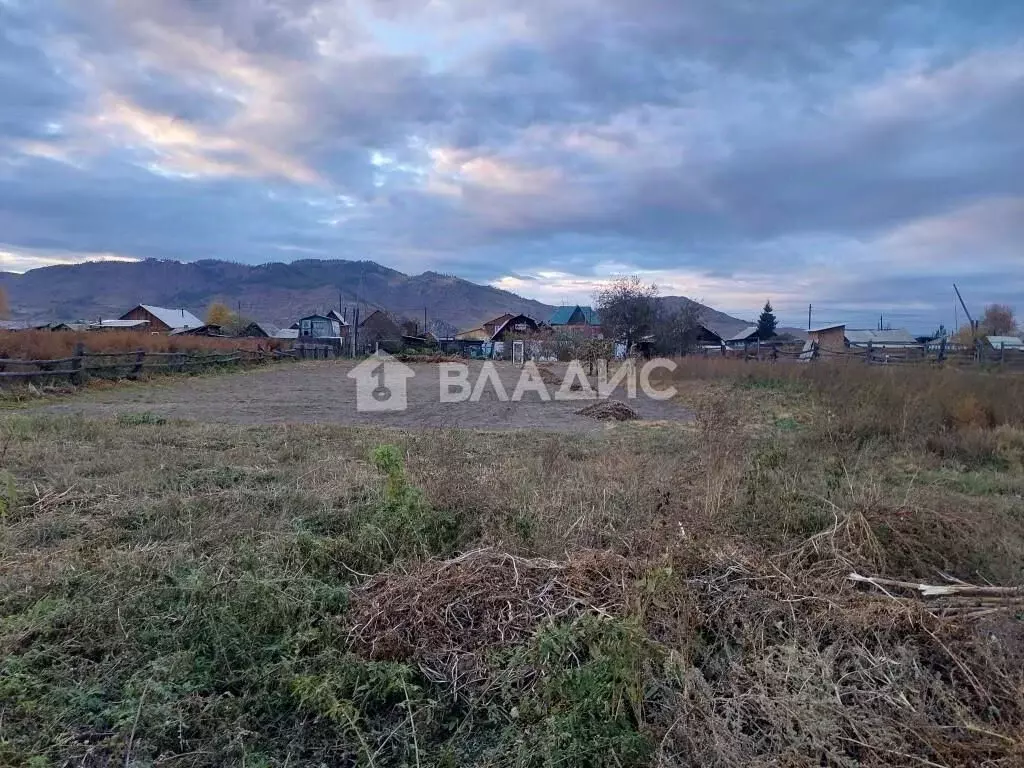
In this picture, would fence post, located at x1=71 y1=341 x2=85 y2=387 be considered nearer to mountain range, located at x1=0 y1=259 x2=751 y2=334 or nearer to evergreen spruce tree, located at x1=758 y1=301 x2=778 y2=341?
evergreen spruce tree, located at x1=758 y1=301 x2=778 y2=341

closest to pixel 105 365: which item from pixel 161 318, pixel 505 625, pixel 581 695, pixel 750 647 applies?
pixel 505 625

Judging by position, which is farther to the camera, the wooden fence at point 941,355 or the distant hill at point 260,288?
the distant hill at point 260,288

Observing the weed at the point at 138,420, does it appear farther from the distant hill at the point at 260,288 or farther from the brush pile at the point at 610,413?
Answer: the distant hill at the point at 260,288

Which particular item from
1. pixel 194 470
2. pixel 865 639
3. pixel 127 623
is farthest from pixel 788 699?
pixel 194 470

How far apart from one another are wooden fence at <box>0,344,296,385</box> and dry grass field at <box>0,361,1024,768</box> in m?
10.7

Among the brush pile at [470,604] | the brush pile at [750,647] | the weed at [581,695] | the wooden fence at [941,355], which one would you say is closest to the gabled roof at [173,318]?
the wooden fence at [941,355]

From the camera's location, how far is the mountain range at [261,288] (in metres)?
137

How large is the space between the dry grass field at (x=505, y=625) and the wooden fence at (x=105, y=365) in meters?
10.7

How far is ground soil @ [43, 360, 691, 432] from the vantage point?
9742 millimetres

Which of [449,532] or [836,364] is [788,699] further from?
[836,364]

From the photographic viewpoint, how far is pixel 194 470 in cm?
514

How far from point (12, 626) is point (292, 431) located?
5.35 meters

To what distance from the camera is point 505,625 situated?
2.33 m

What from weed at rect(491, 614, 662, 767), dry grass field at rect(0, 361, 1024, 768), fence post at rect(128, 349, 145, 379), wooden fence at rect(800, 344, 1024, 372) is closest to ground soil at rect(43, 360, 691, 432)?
fence post at rect(128, 349, 145, 379)
